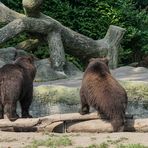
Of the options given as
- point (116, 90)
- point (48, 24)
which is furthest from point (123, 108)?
point (48, 24)

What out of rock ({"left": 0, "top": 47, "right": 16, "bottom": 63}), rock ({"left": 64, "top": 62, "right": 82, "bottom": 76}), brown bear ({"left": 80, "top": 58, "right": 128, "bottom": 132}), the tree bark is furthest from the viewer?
rock ({"left": 64, "top": 62, "right": 82, "bottom": 76})

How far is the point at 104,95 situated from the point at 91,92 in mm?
237

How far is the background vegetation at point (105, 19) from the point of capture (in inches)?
856

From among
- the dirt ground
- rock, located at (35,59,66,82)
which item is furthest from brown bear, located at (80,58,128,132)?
rock, located at (35,59,66,82)

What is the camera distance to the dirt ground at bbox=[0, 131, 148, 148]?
23.1ft

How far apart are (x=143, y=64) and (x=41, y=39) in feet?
23.8

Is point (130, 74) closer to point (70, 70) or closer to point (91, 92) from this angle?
point (70, 70)

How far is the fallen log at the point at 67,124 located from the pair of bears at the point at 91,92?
16cm

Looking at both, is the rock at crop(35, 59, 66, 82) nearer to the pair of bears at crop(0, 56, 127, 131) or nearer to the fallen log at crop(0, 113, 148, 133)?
the pair of bears at crop(0, 56, 127, 131)

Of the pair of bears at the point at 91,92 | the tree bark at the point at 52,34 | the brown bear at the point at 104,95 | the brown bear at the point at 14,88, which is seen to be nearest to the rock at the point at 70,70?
the tree bark at the point at 52,34

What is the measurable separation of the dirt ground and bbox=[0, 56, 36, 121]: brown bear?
0.72 m

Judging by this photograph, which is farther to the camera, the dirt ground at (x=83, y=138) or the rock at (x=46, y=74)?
the rock at (x=46, y=74)

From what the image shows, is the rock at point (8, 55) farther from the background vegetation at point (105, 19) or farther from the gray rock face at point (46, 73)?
the background vegetation at point (105, 19)

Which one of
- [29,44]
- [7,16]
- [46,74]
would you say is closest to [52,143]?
[46,74]
